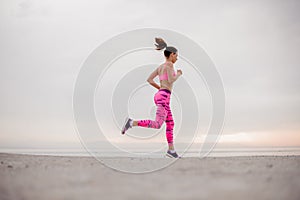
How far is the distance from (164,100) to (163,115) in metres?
0.26

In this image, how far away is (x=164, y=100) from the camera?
17.8 ft

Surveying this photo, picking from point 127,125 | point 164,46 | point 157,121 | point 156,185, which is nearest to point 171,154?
point 157,121

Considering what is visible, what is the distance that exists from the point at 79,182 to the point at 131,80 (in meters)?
2.80

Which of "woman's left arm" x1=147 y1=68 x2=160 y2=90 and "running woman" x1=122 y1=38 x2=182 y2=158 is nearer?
"running woman" x1=122 y1=38 x2=182 y2=158

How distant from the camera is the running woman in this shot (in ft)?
17.4

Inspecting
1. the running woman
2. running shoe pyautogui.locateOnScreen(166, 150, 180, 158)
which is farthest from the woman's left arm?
running shoe pyautogui.locateOnScreen(166, 150, 180, 158)

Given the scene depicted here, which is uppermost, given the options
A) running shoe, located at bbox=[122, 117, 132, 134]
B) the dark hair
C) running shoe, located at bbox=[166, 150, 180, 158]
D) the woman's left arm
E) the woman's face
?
the dark hair

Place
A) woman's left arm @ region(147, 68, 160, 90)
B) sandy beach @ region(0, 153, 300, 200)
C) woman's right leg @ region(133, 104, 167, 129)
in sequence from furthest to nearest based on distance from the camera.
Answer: woman's left arm @ region(147, 68, 160, 90) → woman's right leg @ region(133, 104, 167, 129) → sandy beach @ region(0, 153, 300, 200)

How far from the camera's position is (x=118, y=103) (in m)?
5.34

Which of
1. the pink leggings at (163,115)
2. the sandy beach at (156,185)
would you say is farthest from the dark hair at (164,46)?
the sandy beach at (156,185)

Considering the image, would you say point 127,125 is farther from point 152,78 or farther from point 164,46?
point 164,46

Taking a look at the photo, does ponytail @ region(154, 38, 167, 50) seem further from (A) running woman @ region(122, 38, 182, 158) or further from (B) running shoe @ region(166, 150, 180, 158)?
(B) running shoe @ region(166, 150, 180, 158)

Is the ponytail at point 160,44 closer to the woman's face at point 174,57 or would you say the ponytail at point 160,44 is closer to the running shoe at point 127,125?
the woman's face at point 174,57

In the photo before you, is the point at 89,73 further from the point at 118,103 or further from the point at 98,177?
the point at 98,177
